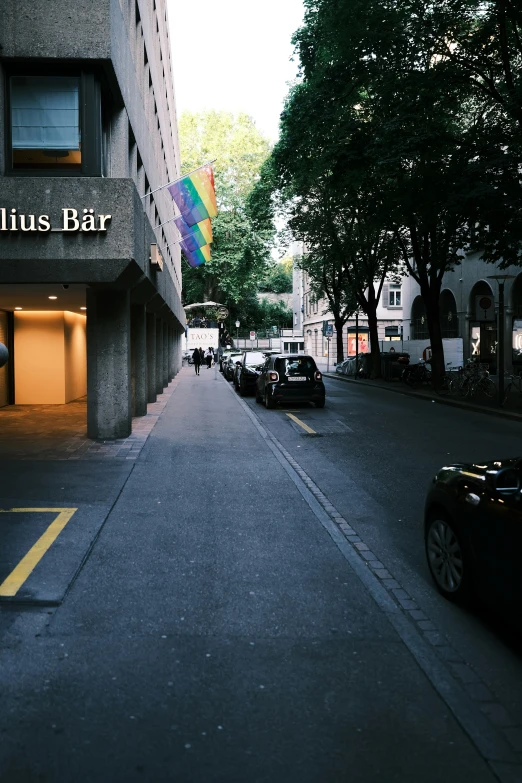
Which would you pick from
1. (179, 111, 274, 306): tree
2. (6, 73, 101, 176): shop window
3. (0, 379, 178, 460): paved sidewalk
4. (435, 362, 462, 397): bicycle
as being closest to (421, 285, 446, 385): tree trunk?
(435, 362, 462, 397): bicycle

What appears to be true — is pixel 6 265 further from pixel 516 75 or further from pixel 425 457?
pixel 516 75

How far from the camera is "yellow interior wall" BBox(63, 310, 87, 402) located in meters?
22.1

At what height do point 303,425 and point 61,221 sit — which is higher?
point 61,221

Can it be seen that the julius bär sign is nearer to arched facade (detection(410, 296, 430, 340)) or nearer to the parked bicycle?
the parked bicycle

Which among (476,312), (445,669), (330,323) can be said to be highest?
(330,323)

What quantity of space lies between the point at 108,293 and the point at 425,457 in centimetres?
616

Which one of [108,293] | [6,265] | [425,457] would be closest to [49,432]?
[108,293]

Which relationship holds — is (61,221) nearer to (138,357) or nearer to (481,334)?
(138,357)

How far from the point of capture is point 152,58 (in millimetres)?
23000

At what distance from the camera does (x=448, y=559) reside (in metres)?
5.29

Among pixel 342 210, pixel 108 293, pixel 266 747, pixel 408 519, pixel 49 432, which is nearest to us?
pixel 266 747

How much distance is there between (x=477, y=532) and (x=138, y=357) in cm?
1473

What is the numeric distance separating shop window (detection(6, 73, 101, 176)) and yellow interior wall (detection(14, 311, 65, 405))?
966cm

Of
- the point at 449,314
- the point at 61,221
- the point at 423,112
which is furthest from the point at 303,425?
the point at 449,314
